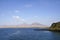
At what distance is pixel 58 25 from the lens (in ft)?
281

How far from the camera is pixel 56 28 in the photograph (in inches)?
3396

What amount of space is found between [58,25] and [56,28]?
2507 mm
